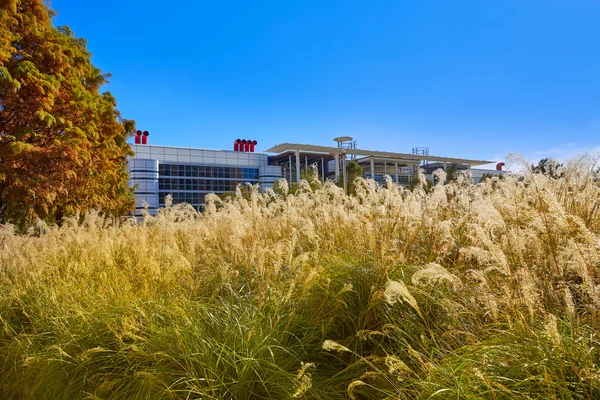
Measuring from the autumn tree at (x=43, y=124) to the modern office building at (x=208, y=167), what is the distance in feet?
124

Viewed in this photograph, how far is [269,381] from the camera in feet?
7.89

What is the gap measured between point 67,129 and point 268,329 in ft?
31.4

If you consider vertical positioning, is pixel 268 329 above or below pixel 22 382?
above

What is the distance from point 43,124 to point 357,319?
993cm

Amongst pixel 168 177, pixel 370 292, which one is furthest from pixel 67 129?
pixel 168 177

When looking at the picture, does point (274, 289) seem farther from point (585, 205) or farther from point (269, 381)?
point (585, 205)

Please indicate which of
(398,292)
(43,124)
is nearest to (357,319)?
(398,292)

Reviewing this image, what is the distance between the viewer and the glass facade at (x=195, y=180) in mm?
53094

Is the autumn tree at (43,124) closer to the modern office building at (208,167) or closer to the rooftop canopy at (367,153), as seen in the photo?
the rooftop canopy at (367,153)

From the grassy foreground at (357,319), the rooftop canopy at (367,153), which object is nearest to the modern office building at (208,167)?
the rooftop canopy at (367,153)

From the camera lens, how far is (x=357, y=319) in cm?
288

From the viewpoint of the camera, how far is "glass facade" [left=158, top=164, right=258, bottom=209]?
5309 centimetres

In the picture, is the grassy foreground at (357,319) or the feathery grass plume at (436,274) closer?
the grassy foreground at (357,319)

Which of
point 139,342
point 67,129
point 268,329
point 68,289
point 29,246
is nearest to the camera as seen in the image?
point 268,329
